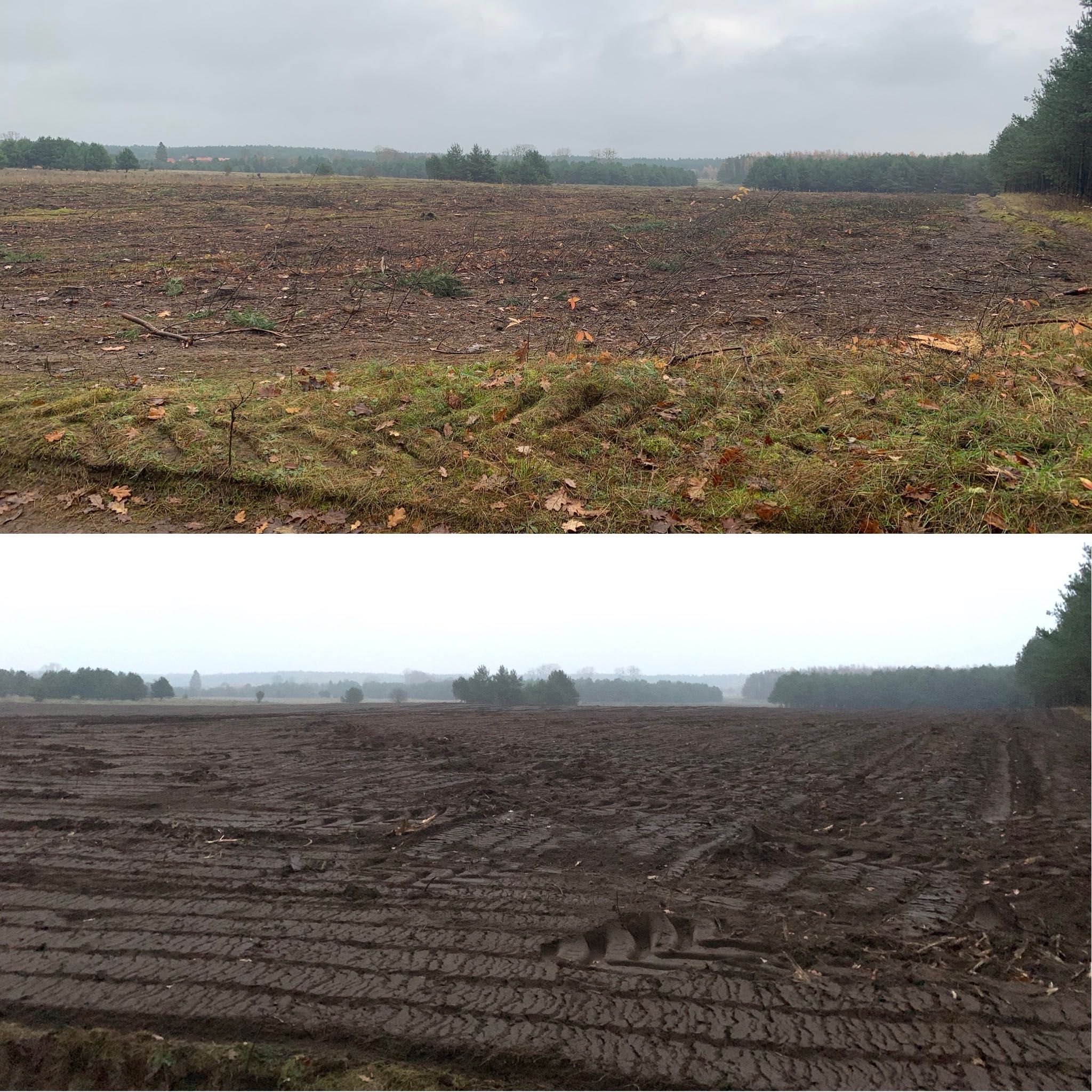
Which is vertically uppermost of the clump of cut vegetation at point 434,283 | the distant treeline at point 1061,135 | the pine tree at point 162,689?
the distant treeline at point 1061,135

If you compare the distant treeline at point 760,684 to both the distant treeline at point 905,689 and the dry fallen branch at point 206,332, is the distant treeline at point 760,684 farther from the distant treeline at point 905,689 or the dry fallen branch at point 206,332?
the dry fallen branch at point 206,332

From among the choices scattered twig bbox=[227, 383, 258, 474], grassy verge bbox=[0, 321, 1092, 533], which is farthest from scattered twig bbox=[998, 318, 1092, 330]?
scattered twig bbox=[227, 383, 258, 474]

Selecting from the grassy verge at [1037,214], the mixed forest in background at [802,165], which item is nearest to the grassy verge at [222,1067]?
the grassy verge at [1037,214]

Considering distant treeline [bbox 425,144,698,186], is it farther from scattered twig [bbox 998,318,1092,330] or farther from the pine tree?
the pine tree

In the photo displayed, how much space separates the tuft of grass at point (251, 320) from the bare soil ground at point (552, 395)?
0.23 ft

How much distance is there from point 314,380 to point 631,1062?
5.67 metres

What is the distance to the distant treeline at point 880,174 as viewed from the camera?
41.7 m

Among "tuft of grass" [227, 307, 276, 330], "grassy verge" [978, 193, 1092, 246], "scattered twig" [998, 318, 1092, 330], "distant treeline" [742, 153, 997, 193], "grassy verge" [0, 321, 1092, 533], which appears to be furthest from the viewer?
"distant treeline" [742, 153, 997, 193]

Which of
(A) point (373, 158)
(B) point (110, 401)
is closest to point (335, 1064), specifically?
(B) point (110, 401)

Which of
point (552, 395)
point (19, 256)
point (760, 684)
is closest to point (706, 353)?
point (552, 395)

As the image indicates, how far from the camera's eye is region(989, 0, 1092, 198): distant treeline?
80.1ft

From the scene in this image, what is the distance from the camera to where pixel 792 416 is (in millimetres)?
5715

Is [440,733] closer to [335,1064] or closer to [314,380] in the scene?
[314,380]

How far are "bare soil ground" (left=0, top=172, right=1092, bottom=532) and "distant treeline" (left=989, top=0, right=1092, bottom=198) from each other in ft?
57.2
